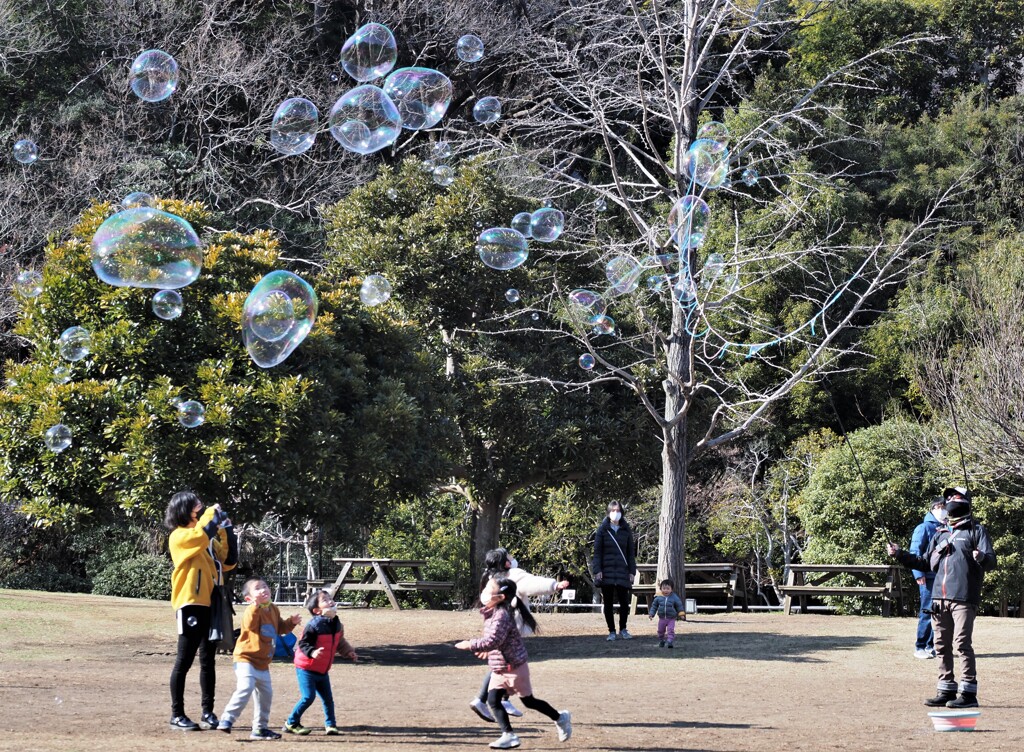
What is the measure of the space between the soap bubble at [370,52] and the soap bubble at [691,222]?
4034mm

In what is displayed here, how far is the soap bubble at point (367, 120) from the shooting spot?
40.0 feet

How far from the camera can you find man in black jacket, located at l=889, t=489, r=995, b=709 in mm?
8219

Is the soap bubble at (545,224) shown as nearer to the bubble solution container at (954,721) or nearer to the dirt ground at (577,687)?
the dirt ground at (577,687)

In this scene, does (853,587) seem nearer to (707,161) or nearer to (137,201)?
(707,161)

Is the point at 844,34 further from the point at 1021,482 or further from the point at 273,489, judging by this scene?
the point at 273,489

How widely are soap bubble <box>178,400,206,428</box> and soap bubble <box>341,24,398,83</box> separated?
13.4ft

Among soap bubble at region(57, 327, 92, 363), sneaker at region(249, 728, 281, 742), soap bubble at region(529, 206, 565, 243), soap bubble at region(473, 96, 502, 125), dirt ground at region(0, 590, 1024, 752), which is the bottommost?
dirt ground at region(0, 590, 1024, 752)

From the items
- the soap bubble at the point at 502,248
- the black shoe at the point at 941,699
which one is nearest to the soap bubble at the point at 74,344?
the soap bubble at the point at 502,248

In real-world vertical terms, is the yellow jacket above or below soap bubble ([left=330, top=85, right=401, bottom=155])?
below

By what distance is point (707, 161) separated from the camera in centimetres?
1470

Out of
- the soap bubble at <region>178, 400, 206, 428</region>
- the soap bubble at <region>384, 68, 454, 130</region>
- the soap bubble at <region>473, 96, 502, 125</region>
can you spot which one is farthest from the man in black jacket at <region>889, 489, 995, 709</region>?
the soap bubble at <region>473, 96, 502, 125</region>

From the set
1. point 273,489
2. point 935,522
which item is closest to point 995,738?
point 935,522

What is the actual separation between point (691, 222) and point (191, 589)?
9409 millimetres

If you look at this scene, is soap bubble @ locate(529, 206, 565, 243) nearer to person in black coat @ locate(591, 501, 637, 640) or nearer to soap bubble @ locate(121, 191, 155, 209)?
person in black coat @ locate(591, 501, 637, 640)
